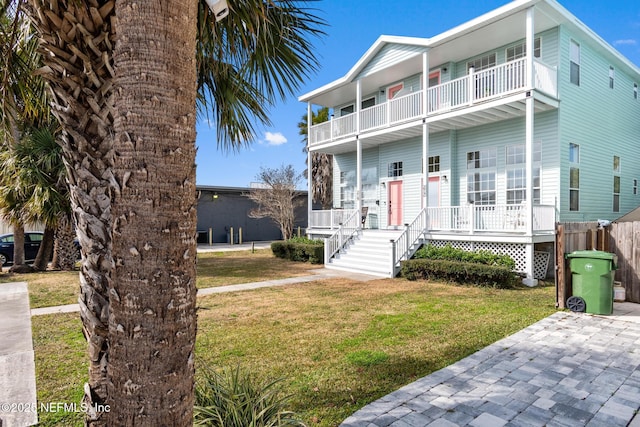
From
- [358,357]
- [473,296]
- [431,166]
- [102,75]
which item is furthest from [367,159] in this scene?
[102,75]

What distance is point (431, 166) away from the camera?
571 inches

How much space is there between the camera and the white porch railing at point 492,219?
34.1ft

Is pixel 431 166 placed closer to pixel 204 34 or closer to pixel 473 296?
pixel 473 296

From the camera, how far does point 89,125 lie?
2.27 meters

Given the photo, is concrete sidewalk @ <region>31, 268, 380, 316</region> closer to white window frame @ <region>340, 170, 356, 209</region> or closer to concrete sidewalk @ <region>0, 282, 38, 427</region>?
concrete sidewalk @ <region>0, 282, 38, 427</region>

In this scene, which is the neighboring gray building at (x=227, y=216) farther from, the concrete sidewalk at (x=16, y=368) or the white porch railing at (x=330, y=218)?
the concrete sidewalk at (x=16, y=368)

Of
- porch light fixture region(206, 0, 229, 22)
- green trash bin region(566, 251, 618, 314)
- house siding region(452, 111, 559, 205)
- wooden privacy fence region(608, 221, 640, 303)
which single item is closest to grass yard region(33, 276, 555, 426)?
green trash bin region(566, 251, 618, 314)

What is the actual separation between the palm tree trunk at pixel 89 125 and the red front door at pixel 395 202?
13953mm

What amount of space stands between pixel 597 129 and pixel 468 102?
5259 millimetres

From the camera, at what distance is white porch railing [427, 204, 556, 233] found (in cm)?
1040

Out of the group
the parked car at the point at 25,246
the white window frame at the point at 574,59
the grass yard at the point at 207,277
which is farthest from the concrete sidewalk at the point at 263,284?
the parked car at the point at 25,246

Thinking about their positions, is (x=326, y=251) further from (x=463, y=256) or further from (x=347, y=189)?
(x=347, y=189)

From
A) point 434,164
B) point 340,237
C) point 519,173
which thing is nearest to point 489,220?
point 519,173

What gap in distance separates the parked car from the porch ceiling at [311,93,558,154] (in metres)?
13.0
